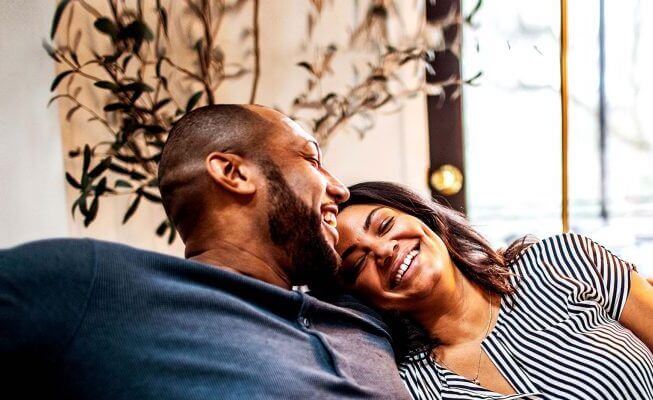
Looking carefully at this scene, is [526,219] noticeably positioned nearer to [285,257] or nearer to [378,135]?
[378,135]

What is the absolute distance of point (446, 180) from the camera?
2293mm

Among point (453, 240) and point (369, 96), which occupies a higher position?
point (369, 96)

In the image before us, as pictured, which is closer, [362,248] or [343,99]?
[362,248]

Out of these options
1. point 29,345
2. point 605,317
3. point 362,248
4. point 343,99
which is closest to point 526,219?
point 343,99

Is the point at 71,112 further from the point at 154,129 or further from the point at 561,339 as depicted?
the point at 561,339

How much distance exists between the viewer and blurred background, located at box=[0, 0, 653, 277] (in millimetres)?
1936

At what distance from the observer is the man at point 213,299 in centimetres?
80

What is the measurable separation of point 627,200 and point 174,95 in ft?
5.76

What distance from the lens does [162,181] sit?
4.00ft

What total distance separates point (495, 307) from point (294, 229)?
54 centimetres

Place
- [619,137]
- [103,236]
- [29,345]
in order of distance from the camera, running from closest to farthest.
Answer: [29,345] → [103,236] → [619,137]

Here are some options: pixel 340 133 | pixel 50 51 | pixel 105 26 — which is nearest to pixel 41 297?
pixel 105 26

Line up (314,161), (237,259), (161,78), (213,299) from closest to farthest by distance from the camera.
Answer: (213,299), (237,259), (314,161), (161,78)

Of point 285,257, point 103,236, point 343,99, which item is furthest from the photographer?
point 343,99
